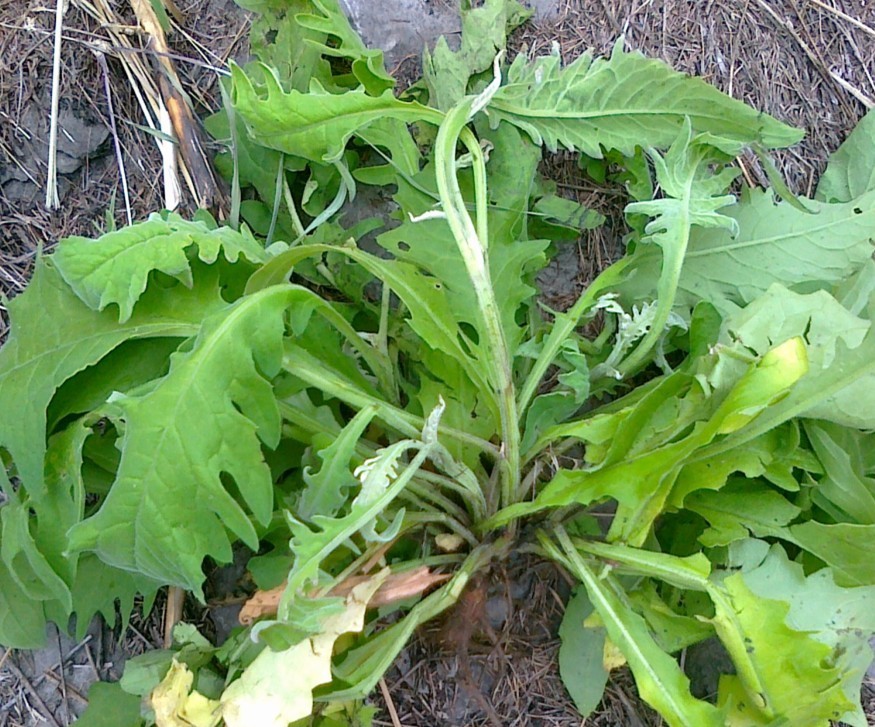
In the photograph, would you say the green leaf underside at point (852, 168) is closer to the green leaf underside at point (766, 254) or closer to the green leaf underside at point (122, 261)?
the green leaf underside at point (766, 254)

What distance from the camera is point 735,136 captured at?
1.14 meters

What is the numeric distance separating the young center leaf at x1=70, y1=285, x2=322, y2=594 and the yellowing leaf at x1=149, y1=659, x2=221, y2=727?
121 mm

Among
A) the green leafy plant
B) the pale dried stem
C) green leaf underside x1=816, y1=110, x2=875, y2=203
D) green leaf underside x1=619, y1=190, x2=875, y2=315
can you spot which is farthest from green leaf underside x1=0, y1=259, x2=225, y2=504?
green leaf underside x1=816, y1=110, x2=875, y2=203

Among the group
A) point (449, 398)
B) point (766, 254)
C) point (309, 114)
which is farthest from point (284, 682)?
point (766, 254)

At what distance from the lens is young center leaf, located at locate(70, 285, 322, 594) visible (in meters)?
0.84

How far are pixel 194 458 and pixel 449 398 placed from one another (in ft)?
1.22

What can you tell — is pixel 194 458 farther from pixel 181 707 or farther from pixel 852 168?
pixel 852 168

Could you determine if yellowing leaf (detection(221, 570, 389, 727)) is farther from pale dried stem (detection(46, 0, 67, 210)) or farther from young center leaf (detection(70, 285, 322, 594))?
pale dried stem (detection(46, 0, 67, 210))

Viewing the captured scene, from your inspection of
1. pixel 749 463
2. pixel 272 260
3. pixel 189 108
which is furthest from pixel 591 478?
pixel 189 108

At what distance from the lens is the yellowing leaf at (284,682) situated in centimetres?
83

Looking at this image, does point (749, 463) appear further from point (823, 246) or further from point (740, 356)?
point (823, 246)

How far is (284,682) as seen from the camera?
0.85 m

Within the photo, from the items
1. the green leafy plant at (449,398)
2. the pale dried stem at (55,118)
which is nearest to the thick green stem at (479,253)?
the green leafy plant at (449,398)

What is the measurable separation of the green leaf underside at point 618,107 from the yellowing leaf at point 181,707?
33.9 inches
